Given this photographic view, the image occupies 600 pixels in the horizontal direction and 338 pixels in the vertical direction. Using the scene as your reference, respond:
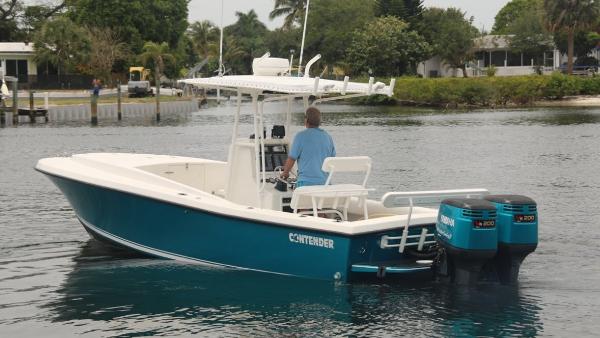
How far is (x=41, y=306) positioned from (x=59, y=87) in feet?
236

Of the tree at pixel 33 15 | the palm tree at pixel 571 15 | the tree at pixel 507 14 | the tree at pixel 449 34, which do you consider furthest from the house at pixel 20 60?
the tree at pixel 507 14

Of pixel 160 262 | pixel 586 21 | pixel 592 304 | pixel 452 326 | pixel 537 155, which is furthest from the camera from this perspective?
pixel 586 21

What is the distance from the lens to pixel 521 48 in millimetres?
93312

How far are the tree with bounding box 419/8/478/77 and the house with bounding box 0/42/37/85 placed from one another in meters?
35.4

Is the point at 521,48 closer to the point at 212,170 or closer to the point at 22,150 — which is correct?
the point at 22,150

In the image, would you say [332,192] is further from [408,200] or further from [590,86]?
[590,86]

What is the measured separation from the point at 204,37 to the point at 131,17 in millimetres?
32787

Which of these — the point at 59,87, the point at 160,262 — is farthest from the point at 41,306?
the point at 59,87

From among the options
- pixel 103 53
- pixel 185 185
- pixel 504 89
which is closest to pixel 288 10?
pixel 103 53

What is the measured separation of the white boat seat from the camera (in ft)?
36.8

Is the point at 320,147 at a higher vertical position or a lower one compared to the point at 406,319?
higher

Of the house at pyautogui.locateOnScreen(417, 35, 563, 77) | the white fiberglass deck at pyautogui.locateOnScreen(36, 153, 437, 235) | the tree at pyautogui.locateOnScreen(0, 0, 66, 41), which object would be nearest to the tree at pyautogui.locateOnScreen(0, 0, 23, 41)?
the tree at pyautogui.locateOnScreen(0, 0, 66, 41)

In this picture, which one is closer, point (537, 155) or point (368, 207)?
point (368, 207)

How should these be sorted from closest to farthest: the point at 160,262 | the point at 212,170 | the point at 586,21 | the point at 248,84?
the point at 248,84
the point at 160,262
the point at 212,170
the point at 586,21
